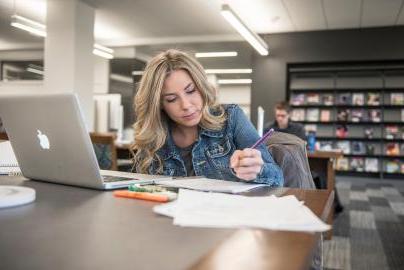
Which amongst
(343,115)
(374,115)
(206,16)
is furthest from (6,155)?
(374,115)

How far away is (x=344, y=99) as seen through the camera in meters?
7.42

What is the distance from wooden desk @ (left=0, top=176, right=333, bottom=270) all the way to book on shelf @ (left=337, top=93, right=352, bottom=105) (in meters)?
7.17

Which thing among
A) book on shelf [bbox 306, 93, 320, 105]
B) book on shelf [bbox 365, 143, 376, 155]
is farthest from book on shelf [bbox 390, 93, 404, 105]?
book on shelf [bbox 306, 93, 320, 105]

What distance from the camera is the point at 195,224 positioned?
23.0 inches

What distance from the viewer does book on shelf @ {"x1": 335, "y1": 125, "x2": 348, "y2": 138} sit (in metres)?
7.41

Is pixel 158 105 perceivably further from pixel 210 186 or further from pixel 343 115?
pixel 343 115

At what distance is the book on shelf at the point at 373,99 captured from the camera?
283 inches

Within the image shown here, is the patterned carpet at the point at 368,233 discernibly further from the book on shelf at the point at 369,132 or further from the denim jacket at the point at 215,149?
the book on shelf at the point at 369,132

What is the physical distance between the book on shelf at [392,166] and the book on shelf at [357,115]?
0.92m

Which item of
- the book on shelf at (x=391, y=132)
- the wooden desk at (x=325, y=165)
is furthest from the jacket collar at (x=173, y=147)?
the book on shelf at (x=391, y=132)

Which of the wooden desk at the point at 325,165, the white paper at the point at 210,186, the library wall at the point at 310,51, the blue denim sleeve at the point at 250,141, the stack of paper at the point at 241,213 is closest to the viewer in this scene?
the stack of paper at the point at 241,213

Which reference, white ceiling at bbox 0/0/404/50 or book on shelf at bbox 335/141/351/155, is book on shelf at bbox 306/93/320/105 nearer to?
book on shelf at bbox 335/141/351/155

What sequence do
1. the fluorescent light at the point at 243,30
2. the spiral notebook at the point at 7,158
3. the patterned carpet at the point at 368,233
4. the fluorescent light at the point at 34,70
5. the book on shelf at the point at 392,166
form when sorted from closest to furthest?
the spiral notebook at the point at 7,158, the patterned carpet at the point at 368,233, the fluorescent light at the point at 243,30, the fluorescent light at the point at 34,70, the book on shelf at the point at 392,166

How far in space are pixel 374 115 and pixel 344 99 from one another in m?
0.60
